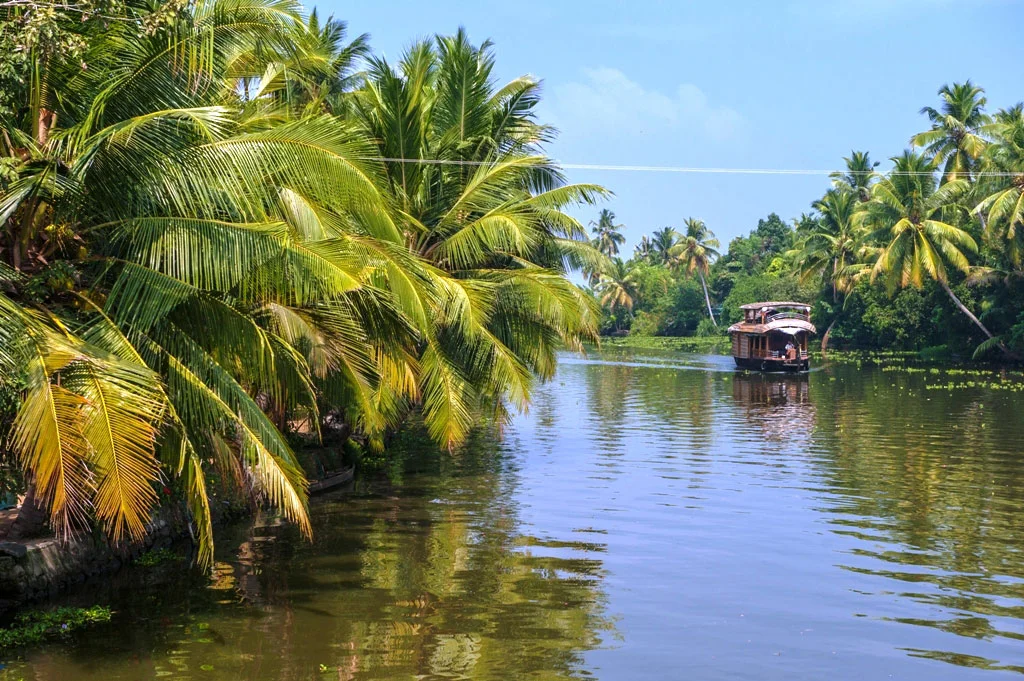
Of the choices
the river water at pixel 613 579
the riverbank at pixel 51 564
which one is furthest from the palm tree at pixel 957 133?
the riverbank at pixel 51 564

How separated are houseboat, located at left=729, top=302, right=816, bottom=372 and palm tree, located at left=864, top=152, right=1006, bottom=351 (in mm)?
4808

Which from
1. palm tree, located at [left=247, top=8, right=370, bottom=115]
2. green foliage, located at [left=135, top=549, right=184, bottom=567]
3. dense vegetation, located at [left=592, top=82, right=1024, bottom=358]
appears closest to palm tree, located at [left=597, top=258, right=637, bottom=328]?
dense vegetation, located at [left=592, top=82, right=1024, bottom=358]

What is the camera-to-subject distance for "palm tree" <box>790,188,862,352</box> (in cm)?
6075

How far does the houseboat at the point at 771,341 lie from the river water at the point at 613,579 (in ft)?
75.2

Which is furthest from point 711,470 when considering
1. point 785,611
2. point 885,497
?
point 785,611

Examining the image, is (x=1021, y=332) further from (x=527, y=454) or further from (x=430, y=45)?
(x=430, y=45)

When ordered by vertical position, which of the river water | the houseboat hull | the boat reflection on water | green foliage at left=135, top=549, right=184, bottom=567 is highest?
the houseboat hull

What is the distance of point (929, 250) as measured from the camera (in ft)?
153

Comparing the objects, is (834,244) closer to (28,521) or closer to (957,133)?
(957,133)

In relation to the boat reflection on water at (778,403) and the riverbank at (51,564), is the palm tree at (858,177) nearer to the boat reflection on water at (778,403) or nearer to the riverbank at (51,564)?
the boat reflection on water at (778,403)

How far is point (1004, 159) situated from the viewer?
4300cm

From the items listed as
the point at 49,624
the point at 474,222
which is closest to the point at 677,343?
the point at 474,222

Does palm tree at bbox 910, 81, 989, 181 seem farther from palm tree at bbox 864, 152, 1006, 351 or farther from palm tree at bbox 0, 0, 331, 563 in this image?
palm tree at bbox 0, 0, 331, 563

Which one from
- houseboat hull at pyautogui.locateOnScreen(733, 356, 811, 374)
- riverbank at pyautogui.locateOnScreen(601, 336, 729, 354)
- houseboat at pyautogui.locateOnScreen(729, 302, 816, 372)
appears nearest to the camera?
houseboat hull at pyautogui.locateOnScreen(733, 356, 811, 374)
